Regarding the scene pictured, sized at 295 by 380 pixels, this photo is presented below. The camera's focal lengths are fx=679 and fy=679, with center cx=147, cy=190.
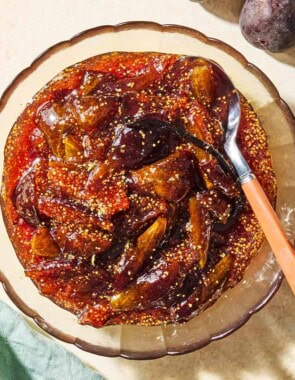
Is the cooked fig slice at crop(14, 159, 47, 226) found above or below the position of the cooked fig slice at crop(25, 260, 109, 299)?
above

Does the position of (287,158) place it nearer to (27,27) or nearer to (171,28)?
(171,28)

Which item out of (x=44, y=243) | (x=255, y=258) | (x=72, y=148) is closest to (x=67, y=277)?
(x=44, y=243)

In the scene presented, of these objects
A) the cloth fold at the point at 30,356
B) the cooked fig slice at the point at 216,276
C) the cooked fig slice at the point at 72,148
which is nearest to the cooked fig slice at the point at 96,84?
the cooked fig slice at the point at 72,148

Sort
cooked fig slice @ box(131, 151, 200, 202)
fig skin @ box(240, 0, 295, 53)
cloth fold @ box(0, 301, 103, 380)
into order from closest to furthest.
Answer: cooked fig slice @ box(131, 151, 200, 202) → fig skin @ box(240, 0, 295, 53) → cloth fold @ box(0, 301, 103, 380)

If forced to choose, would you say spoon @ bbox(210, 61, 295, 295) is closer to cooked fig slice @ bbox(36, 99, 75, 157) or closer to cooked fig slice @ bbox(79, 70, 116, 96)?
cooked fig slice @ bbox(79, 70, 116, 96)

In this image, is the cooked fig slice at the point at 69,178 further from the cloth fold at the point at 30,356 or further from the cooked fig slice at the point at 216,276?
the cloth fold at the point at 30,356

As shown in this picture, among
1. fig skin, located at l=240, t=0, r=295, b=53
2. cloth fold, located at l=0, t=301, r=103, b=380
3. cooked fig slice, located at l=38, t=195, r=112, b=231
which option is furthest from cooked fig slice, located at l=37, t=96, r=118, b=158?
cloth fold, located at l=0, t=301, r=103, b=380

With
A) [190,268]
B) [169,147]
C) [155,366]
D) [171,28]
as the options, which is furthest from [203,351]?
[171,28]
